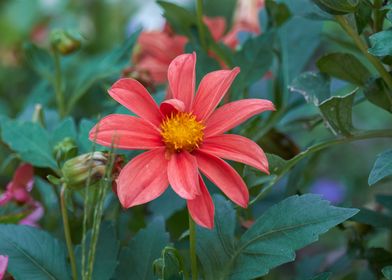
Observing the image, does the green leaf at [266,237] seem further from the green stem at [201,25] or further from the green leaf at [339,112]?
the green stem at [201,25]

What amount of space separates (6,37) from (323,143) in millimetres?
1501

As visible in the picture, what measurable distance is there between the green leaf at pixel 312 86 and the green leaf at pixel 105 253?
22 cm

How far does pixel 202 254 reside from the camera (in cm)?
64

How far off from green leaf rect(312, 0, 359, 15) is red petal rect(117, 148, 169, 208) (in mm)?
203

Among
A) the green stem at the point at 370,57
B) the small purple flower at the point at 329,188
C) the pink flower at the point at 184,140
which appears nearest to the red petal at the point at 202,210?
the pink flower at the point at 184,140

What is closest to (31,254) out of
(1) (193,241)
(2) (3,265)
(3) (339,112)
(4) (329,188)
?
(2) (3,265)

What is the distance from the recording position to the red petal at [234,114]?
0.59 m

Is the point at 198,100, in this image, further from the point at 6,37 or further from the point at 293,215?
the point at 6,37

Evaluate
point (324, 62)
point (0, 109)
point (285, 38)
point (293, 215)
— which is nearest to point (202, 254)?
point (293, 215)

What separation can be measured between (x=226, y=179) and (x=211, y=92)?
3.2 inches

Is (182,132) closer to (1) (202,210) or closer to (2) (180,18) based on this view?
(1) (202,210)

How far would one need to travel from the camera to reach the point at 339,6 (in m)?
0.64

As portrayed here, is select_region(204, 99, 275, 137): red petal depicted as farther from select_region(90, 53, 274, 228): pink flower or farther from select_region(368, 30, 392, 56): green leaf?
select_region(368, 30, 392, 56): green leaf

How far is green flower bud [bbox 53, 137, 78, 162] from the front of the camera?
2.36ft
